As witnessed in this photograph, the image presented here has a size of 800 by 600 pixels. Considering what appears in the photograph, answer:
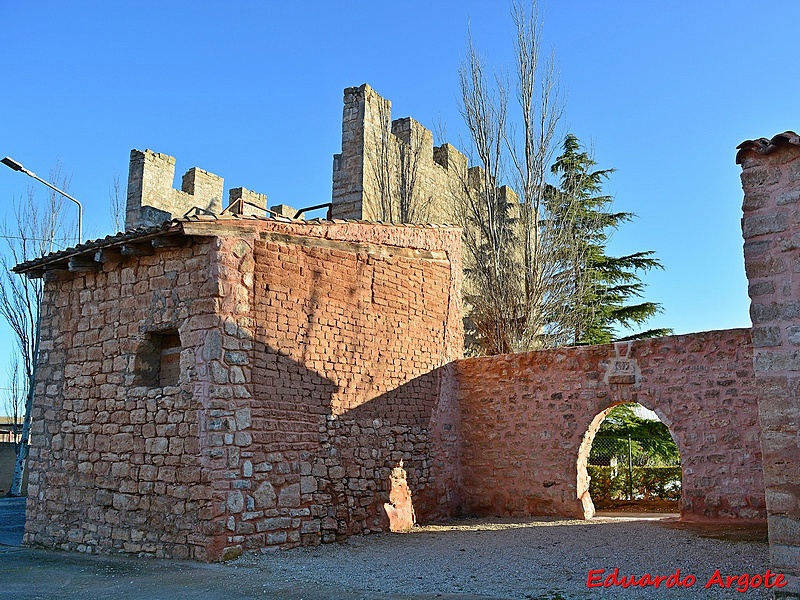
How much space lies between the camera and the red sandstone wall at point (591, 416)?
8.76 meters

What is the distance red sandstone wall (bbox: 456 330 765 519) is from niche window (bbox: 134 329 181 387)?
14.8 ft

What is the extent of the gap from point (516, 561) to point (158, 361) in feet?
15.7

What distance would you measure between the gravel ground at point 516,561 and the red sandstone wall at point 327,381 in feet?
1.93

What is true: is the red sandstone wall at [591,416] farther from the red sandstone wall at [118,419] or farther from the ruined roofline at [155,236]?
the red sandstone wall at [118,419]

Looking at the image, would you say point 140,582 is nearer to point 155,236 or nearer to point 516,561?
point 516,561

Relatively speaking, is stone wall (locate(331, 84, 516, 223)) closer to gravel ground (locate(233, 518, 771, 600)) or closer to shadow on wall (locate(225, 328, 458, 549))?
shadow on wall (locate(225, 328, 458, 549))

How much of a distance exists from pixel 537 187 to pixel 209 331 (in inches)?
353

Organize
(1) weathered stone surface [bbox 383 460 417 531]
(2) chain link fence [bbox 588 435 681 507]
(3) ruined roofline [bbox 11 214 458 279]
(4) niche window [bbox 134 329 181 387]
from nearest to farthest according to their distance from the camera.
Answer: (3) ruined roofline [bbox 11 214 458 279], (4) niche window [bbox 134 329 181 387], (1) weathered stone surface [bbox 383 460 417 531], (2) chain link fence [bbox 588 435 681 507]

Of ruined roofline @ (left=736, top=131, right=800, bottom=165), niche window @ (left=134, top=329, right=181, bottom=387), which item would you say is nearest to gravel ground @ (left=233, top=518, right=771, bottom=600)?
niche window @ (left=134, top=329, right=181, bottom=387)

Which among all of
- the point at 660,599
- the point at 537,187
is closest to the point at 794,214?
the point at 660,599

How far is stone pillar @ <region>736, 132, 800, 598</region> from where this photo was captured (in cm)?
489

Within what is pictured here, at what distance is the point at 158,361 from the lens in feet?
28.5

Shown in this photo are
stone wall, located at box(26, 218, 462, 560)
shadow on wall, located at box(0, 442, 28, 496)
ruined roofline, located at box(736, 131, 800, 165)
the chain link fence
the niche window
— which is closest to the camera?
ruined roofline, located at box(736, 131, 800, 165)

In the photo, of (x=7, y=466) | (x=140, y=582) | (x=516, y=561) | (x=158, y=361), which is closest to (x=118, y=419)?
(x=158, y=361)
